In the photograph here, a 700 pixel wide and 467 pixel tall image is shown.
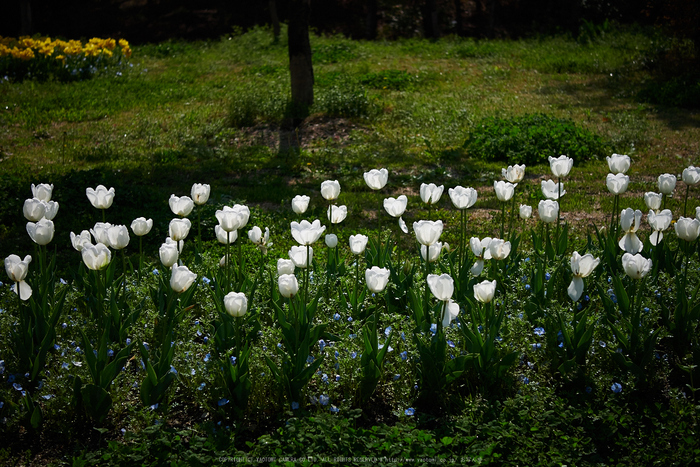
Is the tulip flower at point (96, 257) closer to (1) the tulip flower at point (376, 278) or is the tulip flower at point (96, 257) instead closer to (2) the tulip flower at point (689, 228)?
(1) the tulip flower at point (376, 278)

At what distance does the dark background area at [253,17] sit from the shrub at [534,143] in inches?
389

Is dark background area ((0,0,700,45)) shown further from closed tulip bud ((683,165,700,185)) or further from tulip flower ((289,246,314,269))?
tulip flower ((289,246,314,269))

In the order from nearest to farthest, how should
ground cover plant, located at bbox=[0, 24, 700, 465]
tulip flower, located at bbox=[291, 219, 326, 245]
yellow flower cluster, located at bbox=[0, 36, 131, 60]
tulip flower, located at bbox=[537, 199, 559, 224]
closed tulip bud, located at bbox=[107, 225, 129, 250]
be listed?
1. ground cover plant, located at bbox=[0, 24, 700, 465]
2. tulip flower, located at bbox=[291, 219, 326, 245]
3. closed tulip bud, located at bbox=[107, 225, 129, 250]
4. tulip flower, located at bbox=[537, 199, 559, 224]
5. yellow flower cluster, located at bbox=[0, 36, 131, 60]

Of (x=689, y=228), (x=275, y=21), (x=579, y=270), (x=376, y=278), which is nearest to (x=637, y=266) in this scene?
(x=579, y=270)

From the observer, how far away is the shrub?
8.27 meters

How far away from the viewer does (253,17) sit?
18906 mm

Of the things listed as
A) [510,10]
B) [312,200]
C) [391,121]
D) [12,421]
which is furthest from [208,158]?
[510,10]

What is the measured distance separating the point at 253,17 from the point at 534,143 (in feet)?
42.1

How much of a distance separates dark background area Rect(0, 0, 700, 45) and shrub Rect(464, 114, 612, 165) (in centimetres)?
988

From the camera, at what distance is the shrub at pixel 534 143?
27.1 feet

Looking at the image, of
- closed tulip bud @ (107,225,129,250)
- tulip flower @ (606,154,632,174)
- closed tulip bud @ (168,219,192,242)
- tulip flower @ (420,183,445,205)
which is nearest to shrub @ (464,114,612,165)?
tulip flower @ (606,154,632,174)

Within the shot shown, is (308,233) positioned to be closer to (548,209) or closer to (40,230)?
(40,230)

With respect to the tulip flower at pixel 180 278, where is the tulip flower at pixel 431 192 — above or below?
above

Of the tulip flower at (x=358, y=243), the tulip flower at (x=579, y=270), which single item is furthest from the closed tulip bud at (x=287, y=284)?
the tulip flower at (x=579, y=270)
